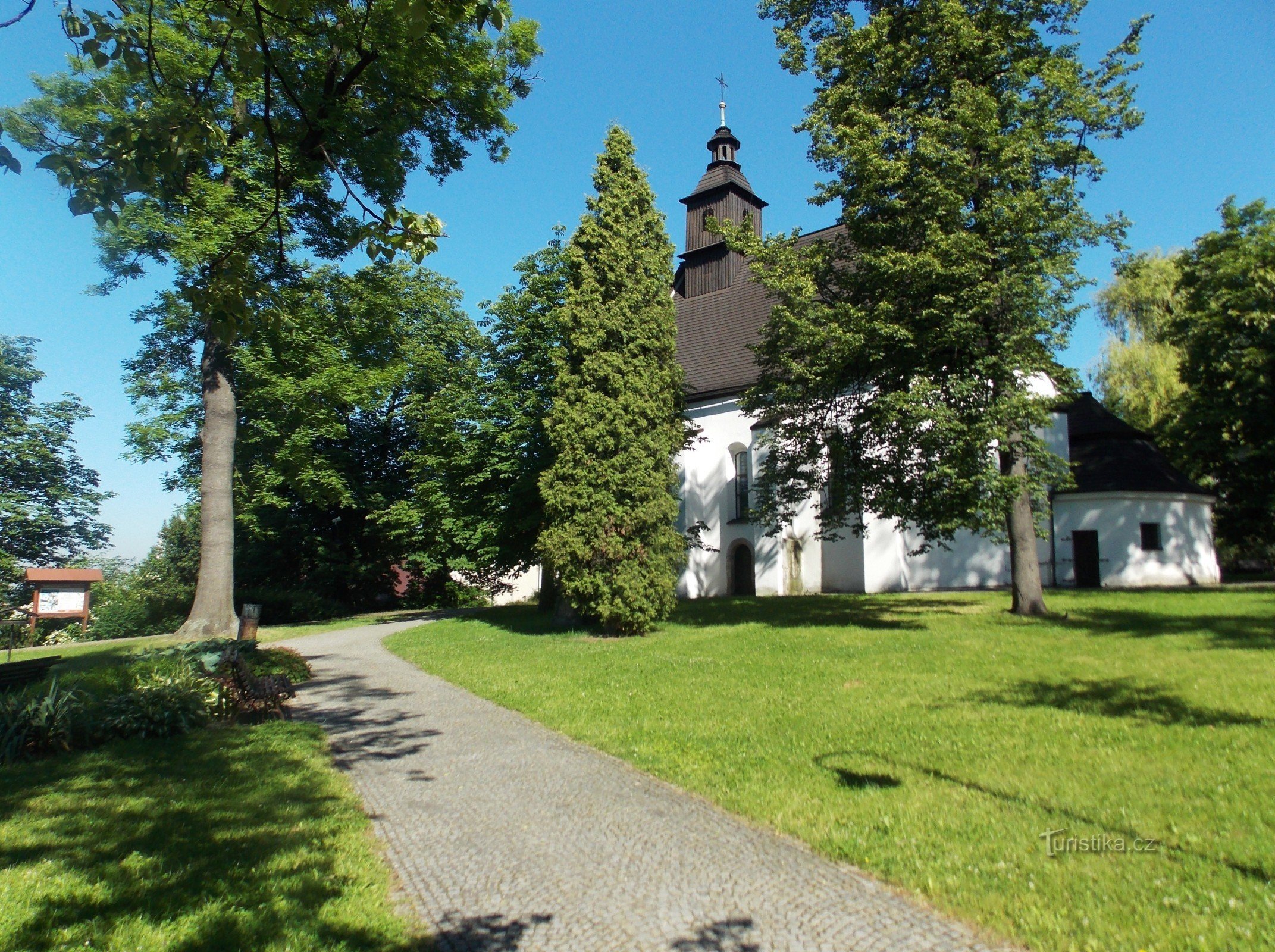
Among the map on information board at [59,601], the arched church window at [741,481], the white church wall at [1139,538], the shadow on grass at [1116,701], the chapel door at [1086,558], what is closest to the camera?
the shadow on grass at [1116,701]

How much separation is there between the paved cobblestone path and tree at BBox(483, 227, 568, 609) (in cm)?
1337

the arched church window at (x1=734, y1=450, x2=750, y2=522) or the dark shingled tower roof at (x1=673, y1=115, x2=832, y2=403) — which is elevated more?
the dark shingled tower roof at (x1=673, y1=115, x2=832, y2=403)

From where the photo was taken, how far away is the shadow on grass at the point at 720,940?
140 inches

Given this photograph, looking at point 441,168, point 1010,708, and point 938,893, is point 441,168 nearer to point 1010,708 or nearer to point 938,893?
point 1010,708

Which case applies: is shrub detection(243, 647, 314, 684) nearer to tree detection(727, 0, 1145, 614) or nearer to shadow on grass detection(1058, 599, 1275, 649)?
tree detection(727, 0, 1145, 614)

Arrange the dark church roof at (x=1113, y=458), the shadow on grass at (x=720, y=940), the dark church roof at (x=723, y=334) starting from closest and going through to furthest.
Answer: the shadow on grass at (x=720, y=940), the dark church roof at (x=1113, y=458), the dark church roof at (x=723, y=334)

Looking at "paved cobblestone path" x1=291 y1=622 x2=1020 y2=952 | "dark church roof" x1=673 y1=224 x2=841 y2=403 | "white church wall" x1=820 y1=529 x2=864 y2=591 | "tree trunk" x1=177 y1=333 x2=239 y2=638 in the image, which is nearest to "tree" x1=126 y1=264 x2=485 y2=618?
"tree trunk" x1=177 y1=333 x2=239 y2=638

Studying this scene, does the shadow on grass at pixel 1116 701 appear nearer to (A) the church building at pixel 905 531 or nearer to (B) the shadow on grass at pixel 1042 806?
(B) the shadow on grass at pixel 1042 806

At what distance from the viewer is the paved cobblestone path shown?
3.70 metres

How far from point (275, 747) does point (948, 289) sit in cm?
1238

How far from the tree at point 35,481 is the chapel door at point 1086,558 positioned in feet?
117

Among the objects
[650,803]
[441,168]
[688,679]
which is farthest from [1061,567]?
[650,803]

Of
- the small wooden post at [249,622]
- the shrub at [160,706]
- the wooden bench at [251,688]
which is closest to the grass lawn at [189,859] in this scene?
the shrub at [160,706]

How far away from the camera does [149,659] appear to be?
1006 cm
